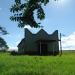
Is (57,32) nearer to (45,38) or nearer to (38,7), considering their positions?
(45,38)

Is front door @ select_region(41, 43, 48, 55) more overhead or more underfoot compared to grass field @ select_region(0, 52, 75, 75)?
more underfoot

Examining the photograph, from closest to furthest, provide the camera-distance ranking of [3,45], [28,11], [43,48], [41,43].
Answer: [28,11] < [41,43] < [43,48] < [3,45]

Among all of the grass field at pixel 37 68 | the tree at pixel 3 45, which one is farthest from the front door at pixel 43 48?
the grass field at pixel 37 68

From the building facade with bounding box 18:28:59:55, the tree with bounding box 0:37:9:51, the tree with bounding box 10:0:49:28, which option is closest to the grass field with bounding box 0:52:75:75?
the tree with bounding box 10:0:49:28

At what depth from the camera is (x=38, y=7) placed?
17.3 metres

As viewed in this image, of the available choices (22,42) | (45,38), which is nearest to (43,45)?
(45,38)

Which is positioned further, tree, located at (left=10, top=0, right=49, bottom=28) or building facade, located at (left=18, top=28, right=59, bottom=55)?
building facade, located at (left=18, top=28, right=59, bottom=55)

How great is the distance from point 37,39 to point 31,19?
50.3 meters

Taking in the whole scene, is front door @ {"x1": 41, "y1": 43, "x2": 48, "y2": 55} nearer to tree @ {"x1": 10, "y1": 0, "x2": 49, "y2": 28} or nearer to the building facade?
the building facade

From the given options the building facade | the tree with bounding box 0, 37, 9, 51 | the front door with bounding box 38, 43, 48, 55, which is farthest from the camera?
the tree with bounding box 0, 37, 9, 51

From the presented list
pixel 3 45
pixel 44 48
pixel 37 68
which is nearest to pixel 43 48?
pixel 44 48

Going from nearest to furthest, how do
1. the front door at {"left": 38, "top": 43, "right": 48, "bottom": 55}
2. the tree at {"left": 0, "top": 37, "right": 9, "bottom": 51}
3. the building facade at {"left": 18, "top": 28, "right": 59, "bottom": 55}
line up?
the front door at {"left": 38, "top": 43, "right": 48, "bottom": 55}
the building facade at {"left": 18, "top": 28, "right": 59, "bottom": 55}
the tree at {"left": 0, "top": 37, "right": 9, "bottom": 51}

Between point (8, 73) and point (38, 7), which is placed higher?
point (38, 7)

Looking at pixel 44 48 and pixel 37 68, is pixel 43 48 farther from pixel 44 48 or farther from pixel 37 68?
pixel 37 68
